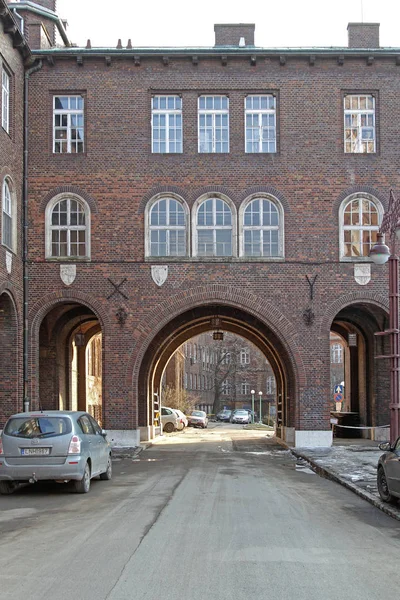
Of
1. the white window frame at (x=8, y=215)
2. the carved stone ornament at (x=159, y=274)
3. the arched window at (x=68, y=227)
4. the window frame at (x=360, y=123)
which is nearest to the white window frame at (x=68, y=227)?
the arched window at (x=68, y=227)

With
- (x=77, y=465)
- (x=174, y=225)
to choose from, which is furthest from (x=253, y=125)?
(x=77, y=465)

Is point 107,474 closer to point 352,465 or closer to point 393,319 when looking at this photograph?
point 352,465

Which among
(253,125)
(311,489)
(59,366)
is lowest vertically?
(311,489)

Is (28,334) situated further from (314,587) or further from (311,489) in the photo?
(314,587)

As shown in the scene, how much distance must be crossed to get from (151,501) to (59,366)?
18183mm

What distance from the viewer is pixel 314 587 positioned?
24.8ft

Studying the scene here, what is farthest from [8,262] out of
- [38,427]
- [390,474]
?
[390,474]

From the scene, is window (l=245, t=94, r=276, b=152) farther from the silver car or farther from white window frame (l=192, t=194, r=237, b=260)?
the silver car

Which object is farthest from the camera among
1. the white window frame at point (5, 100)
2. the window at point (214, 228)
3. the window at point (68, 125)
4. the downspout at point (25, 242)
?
the window at point (68, 125)

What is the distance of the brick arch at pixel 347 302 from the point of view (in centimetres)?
2772

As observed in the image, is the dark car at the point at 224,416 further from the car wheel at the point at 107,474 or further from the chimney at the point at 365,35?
the car wheel at the point at 107,474

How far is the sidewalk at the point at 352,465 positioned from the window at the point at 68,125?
41.2 feet

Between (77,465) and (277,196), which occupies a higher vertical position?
(277,196)

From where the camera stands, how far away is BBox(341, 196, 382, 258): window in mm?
28016
